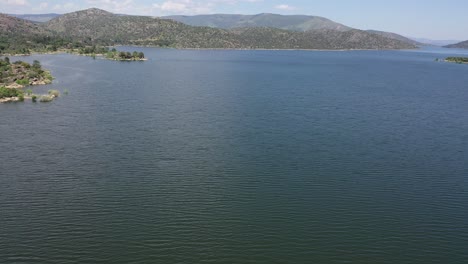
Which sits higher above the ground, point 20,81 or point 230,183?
point 20,81

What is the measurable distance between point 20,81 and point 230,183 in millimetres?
99663

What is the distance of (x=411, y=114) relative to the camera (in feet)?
321

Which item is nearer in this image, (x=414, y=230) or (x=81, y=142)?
(x=414, y=230)

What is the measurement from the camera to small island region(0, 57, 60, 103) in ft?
338

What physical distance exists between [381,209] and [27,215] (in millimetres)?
37861

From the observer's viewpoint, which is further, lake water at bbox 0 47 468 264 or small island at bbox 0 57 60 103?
small island at bbox 0 57 60 103

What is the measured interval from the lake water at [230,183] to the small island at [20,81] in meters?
6.42

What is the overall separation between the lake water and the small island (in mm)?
6422

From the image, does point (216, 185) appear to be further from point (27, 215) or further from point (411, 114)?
point (411, 114)

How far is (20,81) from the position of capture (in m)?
125

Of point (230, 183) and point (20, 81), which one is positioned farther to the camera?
point (20, 81)

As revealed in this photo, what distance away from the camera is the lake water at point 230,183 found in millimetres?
38031

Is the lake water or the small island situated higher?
the small island

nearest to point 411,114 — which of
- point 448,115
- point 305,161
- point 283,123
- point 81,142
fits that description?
point 448,115
